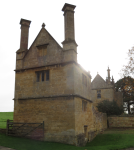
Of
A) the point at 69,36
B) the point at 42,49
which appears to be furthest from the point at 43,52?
the point at 69,36

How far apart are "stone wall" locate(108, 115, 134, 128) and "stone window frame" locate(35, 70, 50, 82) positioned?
55.9 feet

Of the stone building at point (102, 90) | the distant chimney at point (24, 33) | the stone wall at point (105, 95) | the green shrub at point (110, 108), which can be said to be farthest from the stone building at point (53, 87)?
the stone building at point (102, 90)

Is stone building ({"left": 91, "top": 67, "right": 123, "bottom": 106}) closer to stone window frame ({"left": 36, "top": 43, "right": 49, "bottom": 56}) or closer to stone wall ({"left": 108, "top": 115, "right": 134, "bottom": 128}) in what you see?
stone wall ({"left": 108, "top": 115, "right": 134, "bottom": 128})

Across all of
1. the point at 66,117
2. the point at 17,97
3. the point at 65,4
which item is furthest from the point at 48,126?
the point at 65,4

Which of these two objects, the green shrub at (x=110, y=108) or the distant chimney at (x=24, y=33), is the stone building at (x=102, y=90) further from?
the distant chimney at (x=24, y=33)

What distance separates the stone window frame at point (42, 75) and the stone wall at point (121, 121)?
1704 cm

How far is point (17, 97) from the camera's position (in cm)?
1497

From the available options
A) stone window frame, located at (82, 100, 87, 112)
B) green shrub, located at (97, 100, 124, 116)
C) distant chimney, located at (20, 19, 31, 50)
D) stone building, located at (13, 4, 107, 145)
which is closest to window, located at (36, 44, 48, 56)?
stone building, located at (13, 4, 107, 145)

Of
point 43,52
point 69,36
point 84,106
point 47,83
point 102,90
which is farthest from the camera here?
point 102,90

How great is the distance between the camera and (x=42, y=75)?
14.6 meters

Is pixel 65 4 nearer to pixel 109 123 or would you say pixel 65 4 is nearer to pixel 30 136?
pixel 30 136

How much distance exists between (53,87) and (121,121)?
17055 mm

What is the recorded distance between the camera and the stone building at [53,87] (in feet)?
41.9

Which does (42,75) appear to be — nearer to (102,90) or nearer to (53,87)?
(53,87)
